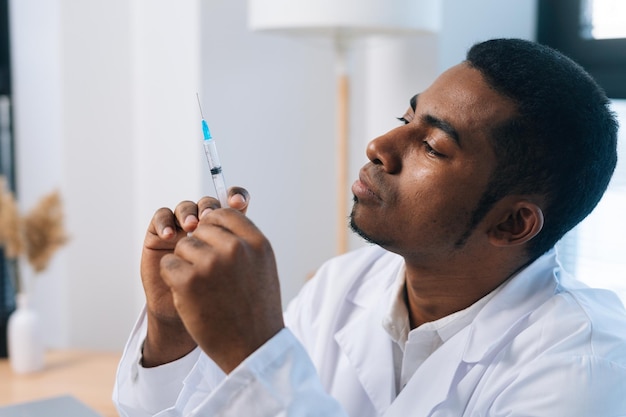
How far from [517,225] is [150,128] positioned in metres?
1.45

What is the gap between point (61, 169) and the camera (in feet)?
7.70

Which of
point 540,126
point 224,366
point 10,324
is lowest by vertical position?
point 10,324

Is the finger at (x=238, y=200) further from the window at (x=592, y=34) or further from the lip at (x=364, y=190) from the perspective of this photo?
the window at (x=592, y=34)

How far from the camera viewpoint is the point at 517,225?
3.76ft

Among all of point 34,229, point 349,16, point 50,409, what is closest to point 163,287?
point 50,409

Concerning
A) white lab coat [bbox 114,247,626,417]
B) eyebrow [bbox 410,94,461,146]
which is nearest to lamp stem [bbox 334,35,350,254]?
white lab coat [bbox 114,247,626,417]

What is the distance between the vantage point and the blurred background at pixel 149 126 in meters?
2.18

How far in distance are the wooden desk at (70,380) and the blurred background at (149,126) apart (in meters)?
0.33

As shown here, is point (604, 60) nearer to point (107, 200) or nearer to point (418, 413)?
point (418, 413)

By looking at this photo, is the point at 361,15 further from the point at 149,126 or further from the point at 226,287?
the point at 226,287

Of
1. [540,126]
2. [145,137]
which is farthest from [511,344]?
[145,137]

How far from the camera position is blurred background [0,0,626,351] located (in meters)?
2.18

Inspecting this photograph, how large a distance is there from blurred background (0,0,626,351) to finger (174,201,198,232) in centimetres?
111

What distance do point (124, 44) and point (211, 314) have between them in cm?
172
